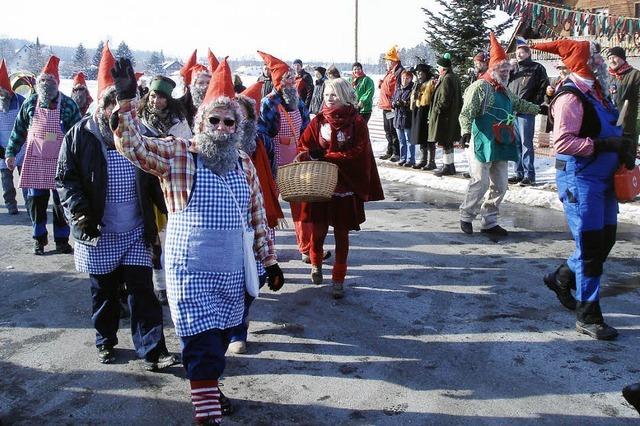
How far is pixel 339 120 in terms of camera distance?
223 inches

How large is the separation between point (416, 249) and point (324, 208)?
1964 mm

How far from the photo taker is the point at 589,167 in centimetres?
468

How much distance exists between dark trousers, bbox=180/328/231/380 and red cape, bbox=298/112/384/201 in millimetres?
2616

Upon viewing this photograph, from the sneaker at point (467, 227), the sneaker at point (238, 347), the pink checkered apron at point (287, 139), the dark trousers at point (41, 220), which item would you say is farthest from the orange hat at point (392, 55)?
the sneaker at point (238, 347)

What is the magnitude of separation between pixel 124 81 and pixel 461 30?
16.4m

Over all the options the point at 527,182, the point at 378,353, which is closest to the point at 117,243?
the point at 378,353

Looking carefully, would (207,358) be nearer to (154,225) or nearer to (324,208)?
(154,225)

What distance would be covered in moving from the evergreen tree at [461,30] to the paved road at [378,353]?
12.0m

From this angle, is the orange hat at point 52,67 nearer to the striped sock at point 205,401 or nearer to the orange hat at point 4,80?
the orange hat at point 4,80

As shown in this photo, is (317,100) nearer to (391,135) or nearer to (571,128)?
(391,135)

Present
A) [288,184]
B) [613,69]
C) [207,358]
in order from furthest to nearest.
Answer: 1. [613,69]
2. [288,184]
3. [207,358]

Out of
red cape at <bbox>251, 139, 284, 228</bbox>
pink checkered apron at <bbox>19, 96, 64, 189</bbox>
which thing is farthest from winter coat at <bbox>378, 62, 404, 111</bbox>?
red cape at <bbox>251, 139, 284, 228</bbox>

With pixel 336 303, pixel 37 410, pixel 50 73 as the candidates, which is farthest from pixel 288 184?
pixel 50 73

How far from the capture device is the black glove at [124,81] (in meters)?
3.22
